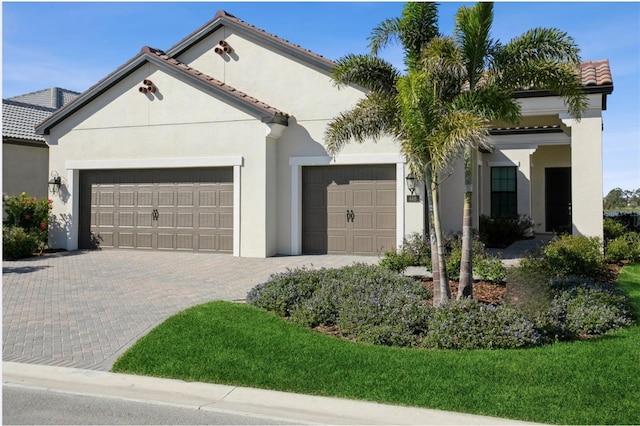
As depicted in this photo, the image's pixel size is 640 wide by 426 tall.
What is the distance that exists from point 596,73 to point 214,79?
10.5 metres

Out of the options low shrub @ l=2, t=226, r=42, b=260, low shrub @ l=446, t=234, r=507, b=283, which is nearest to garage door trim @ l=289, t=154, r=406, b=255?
low shrub @ l=446, t=234, r=507, b=283

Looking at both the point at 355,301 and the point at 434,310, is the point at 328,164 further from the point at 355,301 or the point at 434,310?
the point at 434,310

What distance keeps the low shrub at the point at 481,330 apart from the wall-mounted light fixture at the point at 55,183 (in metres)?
14.4

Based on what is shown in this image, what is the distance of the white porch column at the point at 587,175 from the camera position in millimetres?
13172

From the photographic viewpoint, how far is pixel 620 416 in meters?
4.91

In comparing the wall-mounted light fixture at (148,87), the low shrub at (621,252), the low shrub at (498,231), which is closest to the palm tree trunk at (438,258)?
the low shrub at (621,252)

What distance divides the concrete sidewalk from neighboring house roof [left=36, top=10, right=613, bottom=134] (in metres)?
9.99

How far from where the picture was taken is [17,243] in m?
15.5

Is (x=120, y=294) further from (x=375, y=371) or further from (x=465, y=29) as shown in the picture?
(x=465, y=29)

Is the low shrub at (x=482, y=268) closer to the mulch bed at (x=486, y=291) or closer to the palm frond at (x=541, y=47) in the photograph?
the mulch bed at (x=486, y=291)

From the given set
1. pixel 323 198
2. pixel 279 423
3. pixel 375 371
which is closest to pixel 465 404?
pixel 375 371

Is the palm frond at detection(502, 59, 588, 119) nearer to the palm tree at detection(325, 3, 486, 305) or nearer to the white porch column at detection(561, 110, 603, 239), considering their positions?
the palm tree at detection(325, 3, 486, 305)

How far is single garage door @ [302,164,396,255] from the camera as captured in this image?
15305 mm

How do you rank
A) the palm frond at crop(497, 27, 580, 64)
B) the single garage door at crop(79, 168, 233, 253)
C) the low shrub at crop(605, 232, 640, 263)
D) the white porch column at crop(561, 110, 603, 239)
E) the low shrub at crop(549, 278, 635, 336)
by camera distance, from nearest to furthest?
1. the low shrub at crop(549, 278, 635, 336)
2. the palm frond at crop(497, 27, 580, 64)
3. the white porch column at crop(561, 110, 603, 239)
4. the low shrub at crop(605, 232, 640, 263)
5. the single garage door at crop(79, 168, 233, 253)
